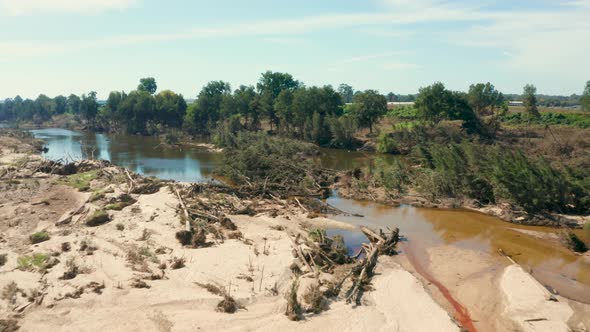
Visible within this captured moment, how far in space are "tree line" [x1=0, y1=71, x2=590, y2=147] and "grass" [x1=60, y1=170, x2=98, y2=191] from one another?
26.5 metres

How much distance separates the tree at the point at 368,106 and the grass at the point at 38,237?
5386 centimetres

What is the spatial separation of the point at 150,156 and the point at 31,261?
149 feet

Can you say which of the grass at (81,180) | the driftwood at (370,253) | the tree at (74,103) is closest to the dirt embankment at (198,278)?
the driftwood at (370,253)

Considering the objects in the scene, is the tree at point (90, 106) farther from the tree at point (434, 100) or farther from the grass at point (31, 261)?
the grass at point (31, 261)

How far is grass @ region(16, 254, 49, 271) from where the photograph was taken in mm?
16873

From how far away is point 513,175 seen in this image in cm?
2619

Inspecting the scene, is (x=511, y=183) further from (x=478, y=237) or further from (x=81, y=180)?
(x=81, y=180)

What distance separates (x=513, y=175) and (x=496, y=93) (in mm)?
49542

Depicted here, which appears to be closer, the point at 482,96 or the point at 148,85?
the point at 482,96

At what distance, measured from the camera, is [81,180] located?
3372cm

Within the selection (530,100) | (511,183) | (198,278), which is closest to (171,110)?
(530,100)

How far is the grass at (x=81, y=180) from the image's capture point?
31.5 meters

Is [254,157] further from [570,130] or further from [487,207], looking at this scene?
[570,130]

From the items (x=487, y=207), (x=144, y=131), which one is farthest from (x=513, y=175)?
(x=144, y=131)
